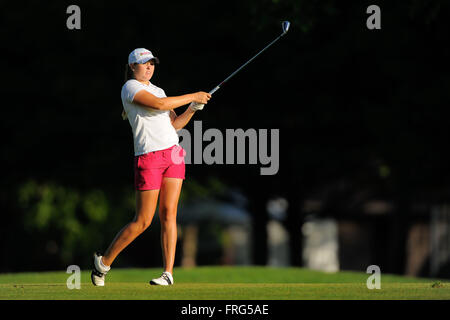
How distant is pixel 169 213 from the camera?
8117mm

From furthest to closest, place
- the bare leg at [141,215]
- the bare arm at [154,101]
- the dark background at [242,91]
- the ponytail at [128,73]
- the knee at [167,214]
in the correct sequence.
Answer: the dark background at [242,91]
the ponytail at [128,73]
the knee at [167,214]
the bare leg at [141,215]
the bare arm at [154,101]

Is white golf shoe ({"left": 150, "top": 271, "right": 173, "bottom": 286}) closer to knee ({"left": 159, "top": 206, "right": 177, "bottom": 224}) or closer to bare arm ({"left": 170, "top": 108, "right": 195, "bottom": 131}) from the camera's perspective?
knee ({"left": 159, "top": 206, "right": 177, "bottom": 224})

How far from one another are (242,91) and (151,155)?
12.3 metres

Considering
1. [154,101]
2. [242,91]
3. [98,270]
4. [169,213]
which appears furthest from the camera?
[242,91]

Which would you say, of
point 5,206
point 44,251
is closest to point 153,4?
point 5,206

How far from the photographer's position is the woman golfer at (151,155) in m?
7.93

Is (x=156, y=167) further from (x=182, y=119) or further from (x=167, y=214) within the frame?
(x=182, y=119)

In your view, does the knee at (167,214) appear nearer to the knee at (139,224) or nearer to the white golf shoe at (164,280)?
the knee at (139,224)

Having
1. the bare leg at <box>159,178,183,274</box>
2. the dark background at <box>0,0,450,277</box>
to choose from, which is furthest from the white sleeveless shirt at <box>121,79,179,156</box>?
the dark background at <box>0,0,450,277</box>

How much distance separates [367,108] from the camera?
18328mm

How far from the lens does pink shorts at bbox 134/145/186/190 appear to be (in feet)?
26.0

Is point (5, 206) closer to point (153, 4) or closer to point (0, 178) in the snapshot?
point (0, 178)

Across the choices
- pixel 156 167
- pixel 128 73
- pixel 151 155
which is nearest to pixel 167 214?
pixel 156 167

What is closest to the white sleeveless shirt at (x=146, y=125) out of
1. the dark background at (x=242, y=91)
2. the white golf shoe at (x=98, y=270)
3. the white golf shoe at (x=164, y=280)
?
the white golf shoe at (x=98, y=270)
